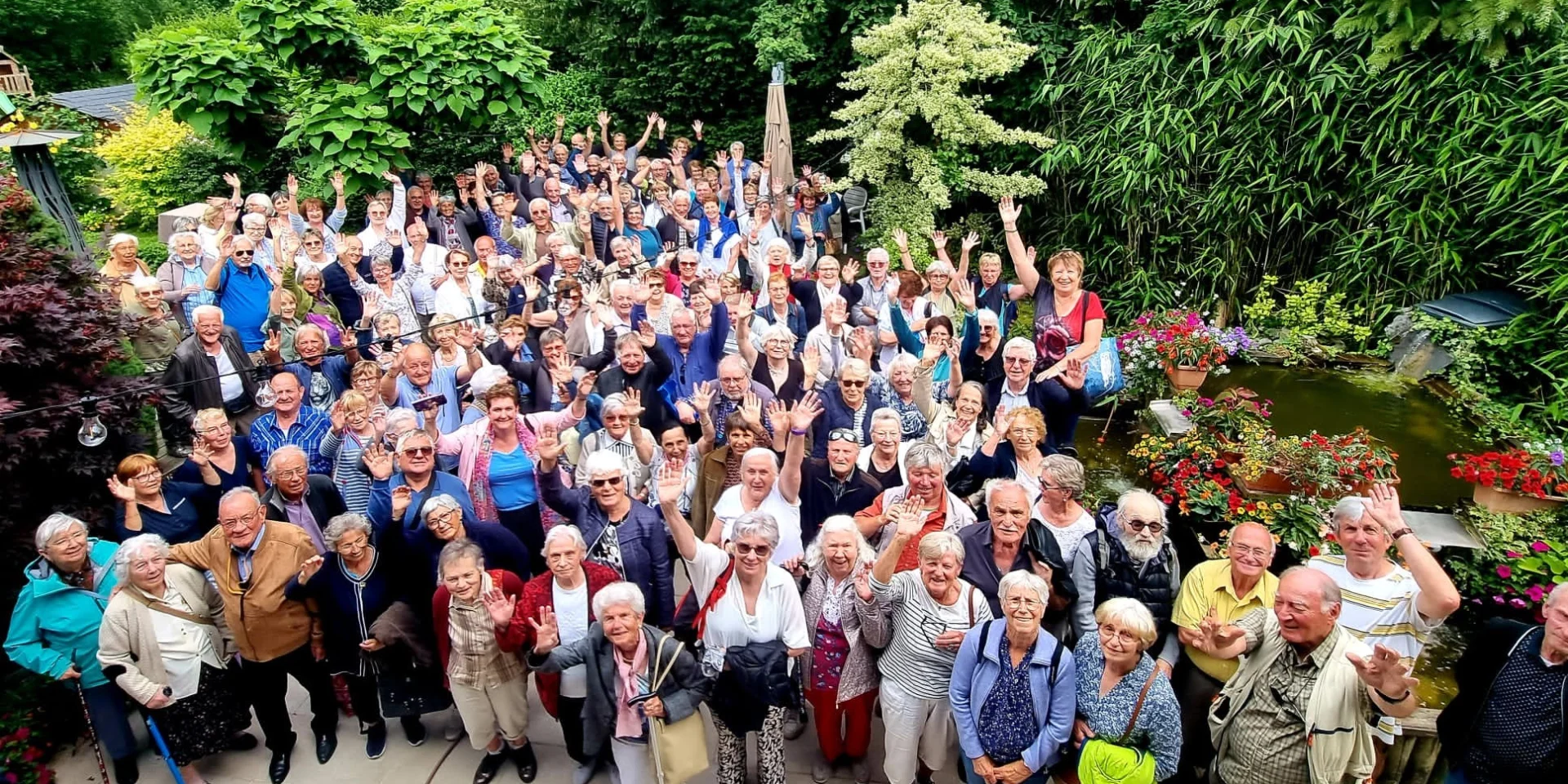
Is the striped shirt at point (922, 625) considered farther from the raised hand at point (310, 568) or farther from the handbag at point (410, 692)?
the raised hand at point (310, 568)

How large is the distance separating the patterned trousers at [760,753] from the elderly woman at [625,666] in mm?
345

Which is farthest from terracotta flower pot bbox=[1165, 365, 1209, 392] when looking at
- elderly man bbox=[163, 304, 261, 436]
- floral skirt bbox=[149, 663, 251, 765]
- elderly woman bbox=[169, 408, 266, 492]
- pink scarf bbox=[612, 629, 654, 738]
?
elderly man bbox=[163, 304, 261, 436]

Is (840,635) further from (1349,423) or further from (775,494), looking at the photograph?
(1349,423)

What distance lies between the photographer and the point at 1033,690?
3.47 m

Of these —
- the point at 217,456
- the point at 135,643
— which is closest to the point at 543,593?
the point at 135,643

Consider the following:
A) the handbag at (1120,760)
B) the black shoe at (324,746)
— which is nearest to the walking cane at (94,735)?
the black shoe at (324,746)

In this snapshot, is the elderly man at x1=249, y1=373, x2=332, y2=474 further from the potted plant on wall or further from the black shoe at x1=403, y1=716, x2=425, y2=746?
the potted plant on wall

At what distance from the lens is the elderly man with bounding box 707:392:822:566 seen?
4379mm

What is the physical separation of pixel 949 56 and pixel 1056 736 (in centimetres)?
806

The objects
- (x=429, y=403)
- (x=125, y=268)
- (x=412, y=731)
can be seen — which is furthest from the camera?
(x=125, y=268)

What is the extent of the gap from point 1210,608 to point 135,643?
4.84 meters

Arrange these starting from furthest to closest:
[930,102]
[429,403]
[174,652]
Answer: [930,102], [429,403], [174,652]

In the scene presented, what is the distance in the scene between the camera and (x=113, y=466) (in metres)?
5.09

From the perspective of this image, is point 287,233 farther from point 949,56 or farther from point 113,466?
point 949,56
